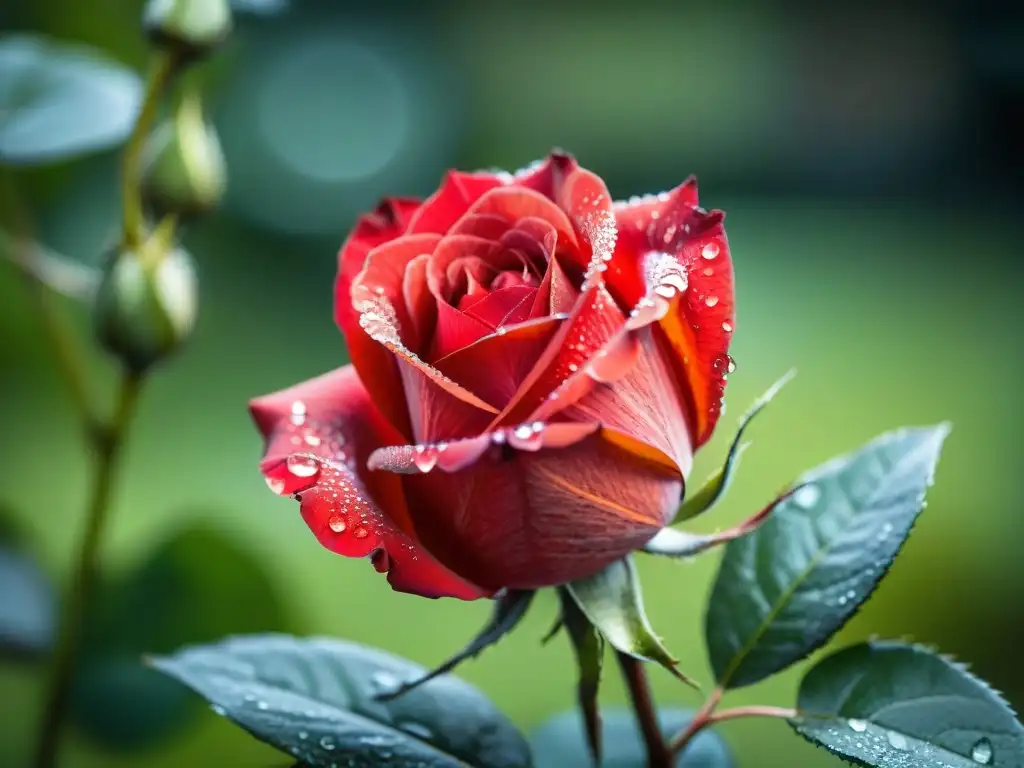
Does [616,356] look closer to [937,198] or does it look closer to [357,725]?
[357,725]

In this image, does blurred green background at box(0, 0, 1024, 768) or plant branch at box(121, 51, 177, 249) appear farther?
blurred green background at box(0, 0, 1024, 768)

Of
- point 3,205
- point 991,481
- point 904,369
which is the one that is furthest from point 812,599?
point 904,369

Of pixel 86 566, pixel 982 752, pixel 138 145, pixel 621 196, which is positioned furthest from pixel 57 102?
pixel 621 196

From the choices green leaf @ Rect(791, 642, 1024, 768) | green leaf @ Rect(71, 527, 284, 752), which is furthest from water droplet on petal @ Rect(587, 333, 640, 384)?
green leaf @ Rect(71, 527, 284, 752)

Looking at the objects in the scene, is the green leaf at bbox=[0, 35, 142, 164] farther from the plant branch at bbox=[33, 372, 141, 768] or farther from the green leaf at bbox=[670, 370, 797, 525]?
the green leaf at bbox=[670, 370, 797, 525]

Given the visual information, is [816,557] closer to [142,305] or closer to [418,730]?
[418,730]

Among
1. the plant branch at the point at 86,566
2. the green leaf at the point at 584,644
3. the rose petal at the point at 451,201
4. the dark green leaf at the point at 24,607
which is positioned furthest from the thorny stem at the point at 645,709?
the dark green leaf at the point at 24,607
